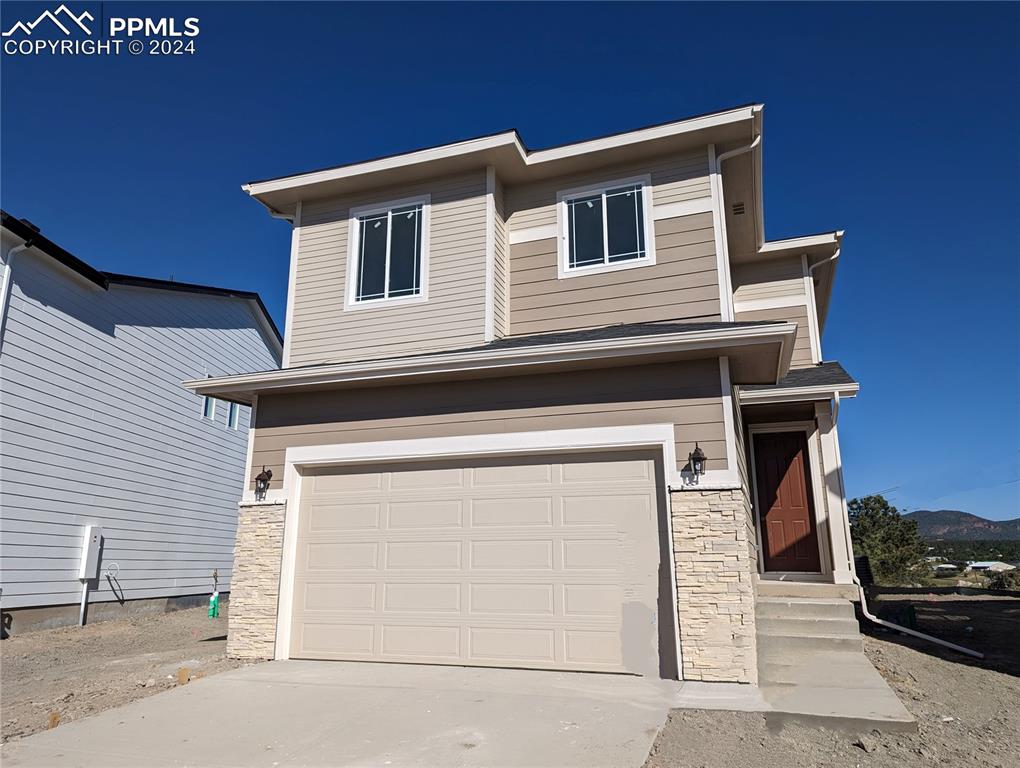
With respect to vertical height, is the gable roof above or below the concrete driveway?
above

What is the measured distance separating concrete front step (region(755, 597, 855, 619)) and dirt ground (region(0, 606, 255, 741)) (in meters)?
6.04

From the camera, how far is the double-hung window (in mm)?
9336

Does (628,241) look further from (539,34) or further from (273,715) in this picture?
(273,715)

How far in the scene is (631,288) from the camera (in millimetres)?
8672

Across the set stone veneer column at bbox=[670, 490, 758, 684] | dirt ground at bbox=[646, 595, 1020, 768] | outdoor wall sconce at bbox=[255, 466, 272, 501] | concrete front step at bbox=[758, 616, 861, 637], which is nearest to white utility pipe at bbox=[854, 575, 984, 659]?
dirt ground at bbox=[646, 595, 1020, 768]

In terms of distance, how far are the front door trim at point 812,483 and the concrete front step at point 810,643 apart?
236 centimetres

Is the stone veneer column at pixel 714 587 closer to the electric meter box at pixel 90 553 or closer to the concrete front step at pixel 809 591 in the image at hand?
→ the concrete front step at pixel 809 591

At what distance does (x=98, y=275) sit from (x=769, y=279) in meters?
11.9

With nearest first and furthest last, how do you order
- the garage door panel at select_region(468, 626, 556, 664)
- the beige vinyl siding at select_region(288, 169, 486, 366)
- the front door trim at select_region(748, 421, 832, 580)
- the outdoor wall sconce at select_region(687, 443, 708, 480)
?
the outdoor wall sconce at select_region(687, 443, 708, 480), the garage door panel at select_region(468, 626, 556, 664), the beige vinyl siding at select_region(288, 169, 486, 366), the front door trim at select_region(748, 421, 832, 580)

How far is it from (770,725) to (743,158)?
6924mm

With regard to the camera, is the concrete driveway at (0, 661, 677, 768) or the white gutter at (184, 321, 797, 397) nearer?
the concrete driveway at (0, 661, 677, 768)

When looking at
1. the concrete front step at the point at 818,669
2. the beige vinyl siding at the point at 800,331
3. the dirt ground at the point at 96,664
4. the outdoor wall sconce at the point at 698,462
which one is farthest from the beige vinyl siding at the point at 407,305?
the beige vinyl siding at the point at 800,331

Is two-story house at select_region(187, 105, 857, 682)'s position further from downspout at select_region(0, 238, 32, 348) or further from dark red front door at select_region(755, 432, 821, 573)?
downspout at select_region(0, 238, 32, 348)

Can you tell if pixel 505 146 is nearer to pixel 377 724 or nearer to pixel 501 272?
pixel 501 272
